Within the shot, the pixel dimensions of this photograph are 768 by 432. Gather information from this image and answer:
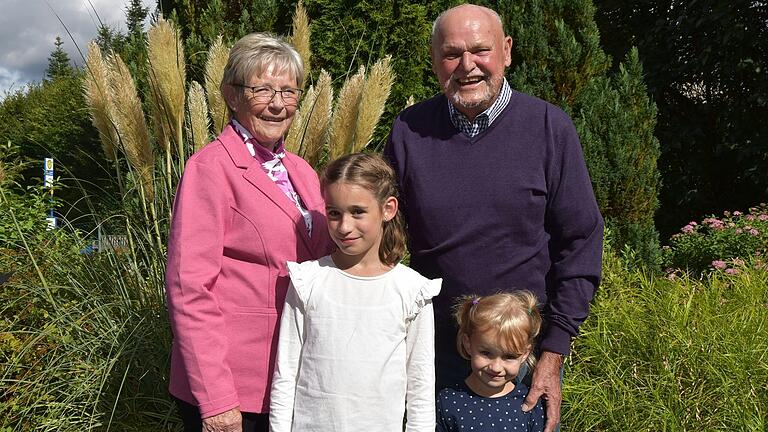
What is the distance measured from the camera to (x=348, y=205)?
79.6 inches

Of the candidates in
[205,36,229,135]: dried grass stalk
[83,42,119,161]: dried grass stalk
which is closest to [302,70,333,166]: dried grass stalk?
[205,36,229,135]: dried grass stalk

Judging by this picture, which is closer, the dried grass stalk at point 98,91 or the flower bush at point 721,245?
the dried grass stalk at point 98,91

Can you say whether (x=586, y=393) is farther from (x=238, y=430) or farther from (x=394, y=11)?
(x=394, y=11)

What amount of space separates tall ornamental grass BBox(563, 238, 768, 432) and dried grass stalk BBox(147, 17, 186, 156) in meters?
2.36

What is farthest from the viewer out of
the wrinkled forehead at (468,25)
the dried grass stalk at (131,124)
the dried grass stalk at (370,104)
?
the dried grass stalk at (370,104)

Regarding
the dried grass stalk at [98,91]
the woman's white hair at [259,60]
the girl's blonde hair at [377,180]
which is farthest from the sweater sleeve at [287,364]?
the dried grass stalk at [98,91]

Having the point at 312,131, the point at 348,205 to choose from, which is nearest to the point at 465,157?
the point at 348,205

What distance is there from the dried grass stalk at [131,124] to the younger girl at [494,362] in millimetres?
1969

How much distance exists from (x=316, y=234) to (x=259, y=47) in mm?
594

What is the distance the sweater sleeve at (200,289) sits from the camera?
73.1 inches

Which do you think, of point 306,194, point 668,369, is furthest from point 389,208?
point 668,369

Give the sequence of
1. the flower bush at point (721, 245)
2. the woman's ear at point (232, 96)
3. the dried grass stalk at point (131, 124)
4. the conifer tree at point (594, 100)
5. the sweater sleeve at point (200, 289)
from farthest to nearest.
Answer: the flower bush at point (721, 245) < the conifer tree at point (594, 100) < the dried grass stalk at point (131, 124) < the woman's ear at point (232, 96) < the sweater sleeve at point (200, 289)

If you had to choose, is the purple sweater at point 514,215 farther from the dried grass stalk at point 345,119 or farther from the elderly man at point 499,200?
the dried grass stalk at point 345,119

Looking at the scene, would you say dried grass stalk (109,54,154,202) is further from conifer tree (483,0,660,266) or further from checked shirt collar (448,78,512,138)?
conifer tree (483,0,660,266)
